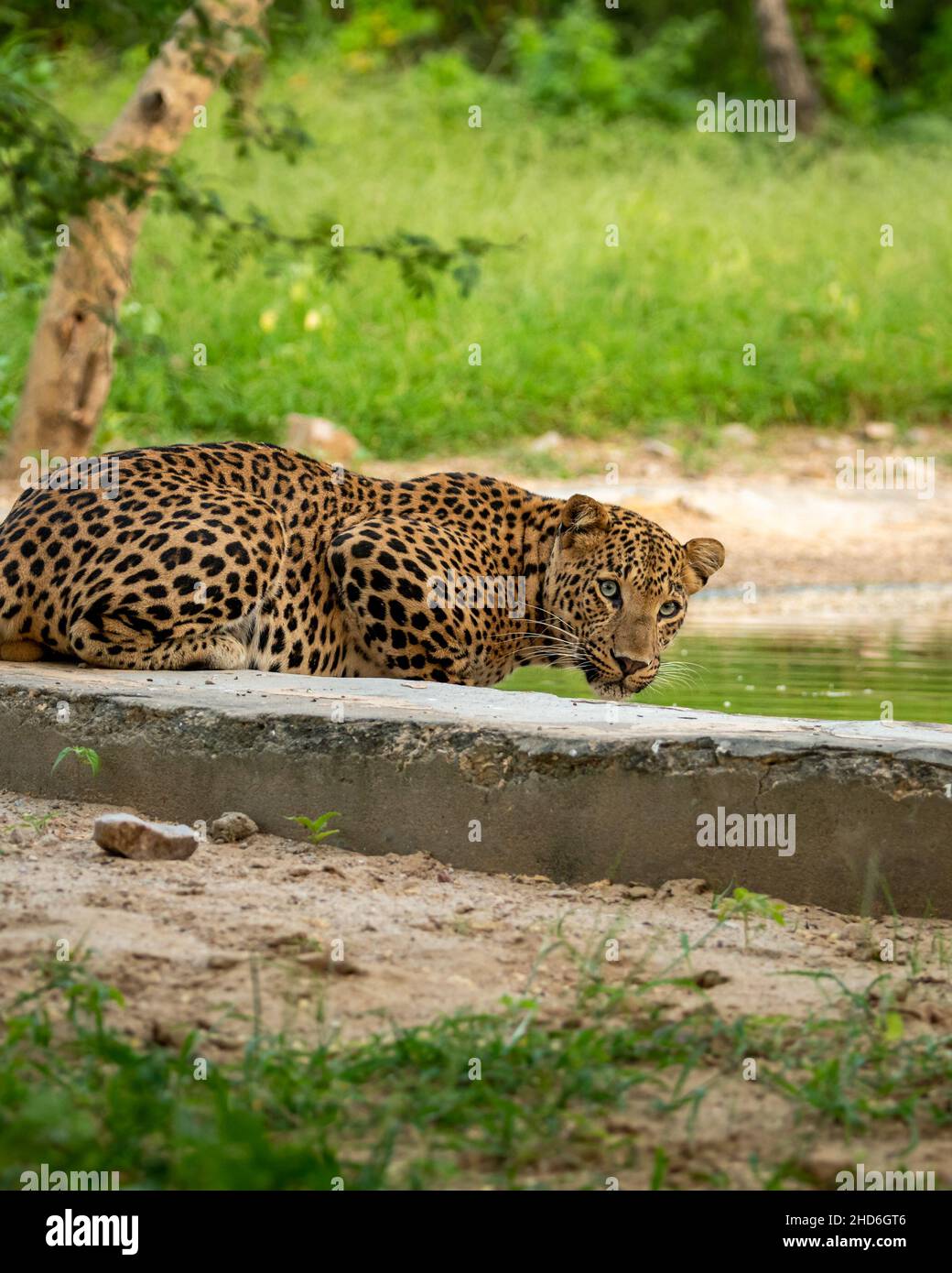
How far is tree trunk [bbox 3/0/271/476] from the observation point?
456 inches

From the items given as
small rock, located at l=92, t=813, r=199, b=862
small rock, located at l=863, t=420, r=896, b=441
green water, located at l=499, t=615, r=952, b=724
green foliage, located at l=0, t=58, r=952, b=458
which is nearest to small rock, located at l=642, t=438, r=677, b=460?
green foliage, located at l=0, t=58, r=952, b=458

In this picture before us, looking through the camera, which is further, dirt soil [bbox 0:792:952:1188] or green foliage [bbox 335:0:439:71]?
green foliage [bbox 335:0:439:71]

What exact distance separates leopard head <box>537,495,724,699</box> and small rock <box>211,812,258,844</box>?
1.97 meters

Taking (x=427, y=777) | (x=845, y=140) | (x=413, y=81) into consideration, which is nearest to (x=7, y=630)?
(x=427, y=777)

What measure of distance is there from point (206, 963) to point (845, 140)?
2356 cm

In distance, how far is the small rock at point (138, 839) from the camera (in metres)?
4.16

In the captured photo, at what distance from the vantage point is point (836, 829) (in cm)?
418

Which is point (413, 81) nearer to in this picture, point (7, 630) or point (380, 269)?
point (380, 269)

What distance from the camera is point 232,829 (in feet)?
14.8

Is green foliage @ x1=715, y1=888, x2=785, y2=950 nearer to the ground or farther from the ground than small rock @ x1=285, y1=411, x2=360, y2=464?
nearer to the ground

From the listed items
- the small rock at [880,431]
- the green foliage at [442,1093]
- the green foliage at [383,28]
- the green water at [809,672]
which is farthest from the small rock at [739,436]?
the green foliage at [383,28]

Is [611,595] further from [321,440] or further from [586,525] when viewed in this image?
[321,440]

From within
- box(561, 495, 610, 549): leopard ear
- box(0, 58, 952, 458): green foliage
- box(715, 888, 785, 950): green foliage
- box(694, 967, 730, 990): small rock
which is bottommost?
box(694, 967, 730, 990): small rock

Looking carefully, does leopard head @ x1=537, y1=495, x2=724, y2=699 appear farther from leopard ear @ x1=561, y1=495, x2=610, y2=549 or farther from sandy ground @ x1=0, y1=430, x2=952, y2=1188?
sandy ground @ x1=0, y1=430, x2=952, y2=1188
